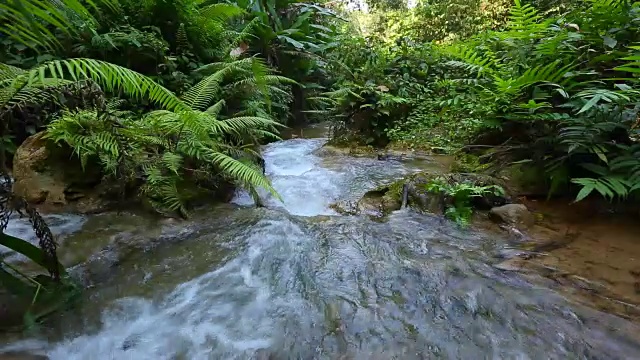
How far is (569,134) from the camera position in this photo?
275cm

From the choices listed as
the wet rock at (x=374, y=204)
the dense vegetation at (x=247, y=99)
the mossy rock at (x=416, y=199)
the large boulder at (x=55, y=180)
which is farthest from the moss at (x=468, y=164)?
the large boulder at (x=55, y=180)

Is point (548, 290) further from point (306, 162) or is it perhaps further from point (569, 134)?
point (306, 162)

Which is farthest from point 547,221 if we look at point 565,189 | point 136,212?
point 136,212

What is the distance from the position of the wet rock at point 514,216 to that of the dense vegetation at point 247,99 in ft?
1.26

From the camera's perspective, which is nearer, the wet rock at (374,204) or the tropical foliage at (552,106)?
the tropical foliage at (552,106)

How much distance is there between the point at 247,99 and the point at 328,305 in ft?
12.4

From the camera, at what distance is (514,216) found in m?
2.78

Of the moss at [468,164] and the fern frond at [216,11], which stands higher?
the fern frond at [216,11]

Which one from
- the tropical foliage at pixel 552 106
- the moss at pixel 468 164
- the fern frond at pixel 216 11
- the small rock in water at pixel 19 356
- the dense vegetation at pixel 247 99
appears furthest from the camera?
the fern frond at pixel 216 11

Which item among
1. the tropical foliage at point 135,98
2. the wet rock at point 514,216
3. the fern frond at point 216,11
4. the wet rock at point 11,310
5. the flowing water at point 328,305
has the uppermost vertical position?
the fern frond at point 216,11

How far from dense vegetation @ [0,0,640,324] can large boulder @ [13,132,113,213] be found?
0.33 feet

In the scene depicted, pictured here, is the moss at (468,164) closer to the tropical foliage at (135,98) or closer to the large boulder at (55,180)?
the tropical foliage at (135,98)

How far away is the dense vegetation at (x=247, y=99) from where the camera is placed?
187cm

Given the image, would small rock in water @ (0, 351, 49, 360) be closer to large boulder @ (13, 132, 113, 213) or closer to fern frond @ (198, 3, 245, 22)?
large boulder @ (13, 132, 113, 213)
